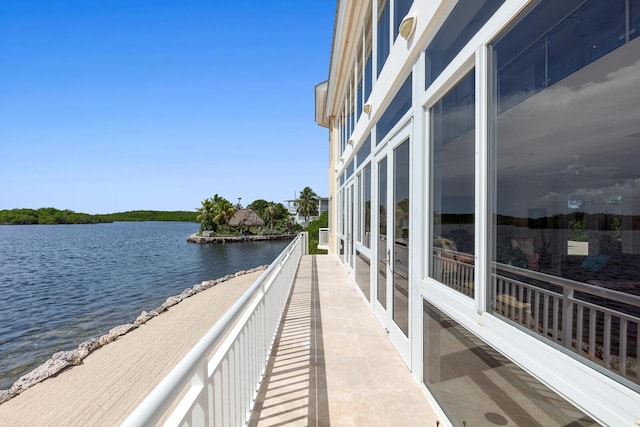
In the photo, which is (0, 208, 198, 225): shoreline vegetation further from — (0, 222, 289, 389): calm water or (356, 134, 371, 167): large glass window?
(356, 134, 371, 167): large glass window

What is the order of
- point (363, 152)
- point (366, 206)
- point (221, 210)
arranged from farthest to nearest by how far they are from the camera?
point (221, 210) < point (363, 152) < point (366, 206)

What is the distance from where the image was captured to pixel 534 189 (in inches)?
53.7

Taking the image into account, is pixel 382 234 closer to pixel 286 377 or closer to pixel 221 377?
A: pixel 286 377

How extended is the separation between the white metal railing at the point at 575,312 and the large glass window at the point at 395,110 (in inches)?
75.1

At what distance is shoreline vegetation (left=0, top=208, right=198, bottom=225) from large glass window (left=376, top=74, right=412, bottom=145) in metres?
81.3

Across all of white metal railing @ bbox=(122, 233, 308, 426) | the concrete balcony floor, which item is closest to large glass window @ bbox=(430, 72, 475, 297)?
the concrete balcony floor

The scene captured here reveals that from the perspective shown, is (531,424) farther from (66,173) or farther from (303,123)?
(66,173)

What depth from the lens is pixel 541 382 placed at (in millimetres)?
1256

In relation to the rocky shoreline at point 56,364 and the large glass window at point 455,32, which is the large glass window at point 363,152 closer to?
the large glass window at point 455,32

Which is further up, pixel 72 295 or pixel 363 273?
pixel 363 273

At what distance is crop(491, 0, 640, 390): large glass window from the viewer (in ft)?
3.48

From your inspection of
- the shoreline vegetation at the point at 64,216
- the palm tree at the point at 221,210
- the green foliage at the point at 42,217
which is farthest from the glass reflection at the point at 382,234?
the green foliage at the point at 42,217

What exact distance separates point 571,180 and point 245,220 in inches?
2154

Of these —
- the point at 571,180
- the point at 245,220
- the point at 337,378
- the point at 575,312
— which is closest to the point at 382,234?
the point at 337,378
